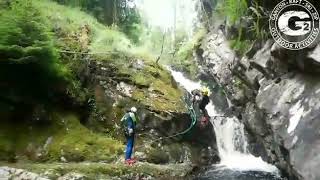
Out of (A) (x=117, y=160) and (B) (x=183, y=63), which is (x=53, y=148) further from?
(B) (x=183, y=63)

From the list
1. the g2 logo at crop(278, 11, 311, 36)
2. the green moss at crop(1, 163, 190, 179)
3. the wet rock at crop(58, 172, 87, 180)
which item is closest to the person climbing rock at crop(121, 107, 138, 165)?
the green moss at crop(1, 163, 190, 179)

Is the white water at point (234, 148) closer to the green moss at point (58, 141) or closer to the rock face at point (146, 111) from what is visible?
the rock face at point (146, 111)

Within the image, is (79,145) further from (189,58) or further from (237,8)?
(189,58)

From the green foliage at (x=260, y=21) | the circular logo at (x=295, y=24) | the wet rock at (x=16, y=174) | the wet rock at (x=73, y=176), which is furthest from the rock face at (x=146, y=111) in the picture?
the circular logo at (x=295, y=24)

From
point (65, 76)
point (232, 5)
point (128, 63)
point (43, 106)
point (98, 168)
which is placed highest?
point (232, 5)

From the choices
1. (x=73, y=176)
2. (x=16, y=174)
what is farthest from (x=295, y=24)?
(x=16, y=174)

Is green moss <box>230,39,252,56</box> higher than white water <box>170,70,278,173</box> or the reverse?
higher

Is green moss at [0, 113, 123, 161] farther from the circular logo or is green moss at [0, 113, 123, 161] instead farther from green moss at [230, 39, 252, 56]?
green moss at [230, 39, 252, 56]

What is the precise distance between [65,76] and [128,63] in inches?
113

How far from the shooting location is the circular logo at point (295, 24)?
928 centimetres

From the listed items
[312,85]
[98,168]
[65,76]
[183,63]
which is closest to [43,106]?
[65,76]

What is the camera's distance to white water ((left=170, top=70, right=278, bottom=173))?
46.4 ft

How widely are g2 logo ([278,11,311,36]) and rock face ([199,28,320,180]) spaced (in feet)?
1.73

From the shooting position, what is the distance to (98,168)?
974 cm
